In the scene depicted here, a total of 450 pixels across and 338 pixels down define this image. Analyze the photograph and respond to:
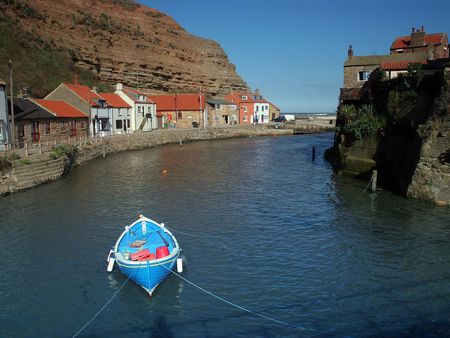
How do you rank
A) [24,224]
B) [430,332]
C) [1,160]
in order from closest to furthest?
[430,332] < [24,224] < [1,160]

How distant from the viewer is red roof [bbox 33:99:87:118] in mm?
52250

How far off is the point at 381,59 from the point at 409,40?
1872cm

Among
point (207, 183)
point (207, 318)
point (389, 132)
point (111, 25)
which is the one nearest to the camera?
point (207, 318)

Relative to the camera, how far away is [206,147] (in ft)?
231

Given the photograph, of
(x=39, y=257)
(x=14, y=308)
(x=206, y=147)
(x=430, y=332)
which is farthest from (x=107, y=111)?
(x=430, y=332)

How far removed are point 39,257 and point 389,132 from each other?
29025 mm

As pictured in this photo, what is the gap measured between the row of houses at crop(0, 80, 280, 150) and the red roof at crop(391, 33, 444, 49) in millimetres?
43695

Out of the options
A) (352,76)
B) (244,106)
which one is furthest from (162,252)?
(244,106)

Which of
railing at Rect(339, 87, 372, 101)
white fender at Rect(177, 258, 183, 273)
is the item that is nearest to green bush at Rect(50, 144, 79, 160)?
white fender at Rect(177, 258, 183, 273)

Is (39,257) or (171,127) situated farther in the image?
(171,127)

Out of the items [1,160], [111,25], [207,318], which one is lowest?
[207,318]

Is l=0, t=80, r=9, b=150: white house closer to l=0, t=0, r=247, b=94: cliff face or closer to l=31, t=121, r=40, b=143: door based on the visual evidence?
l=31, t=121, r=40, b=143: door

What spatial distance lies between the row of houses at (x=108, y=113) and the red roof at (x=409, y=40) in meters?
43.7

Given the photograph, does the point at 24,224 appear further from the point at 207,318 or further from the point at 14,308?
the point at 207,318
